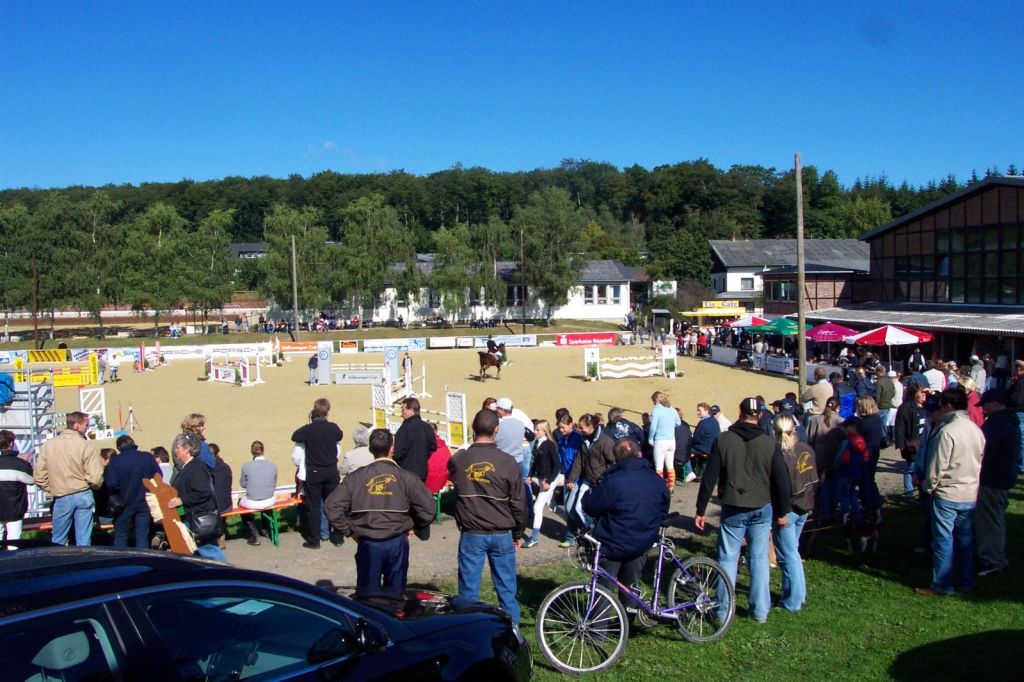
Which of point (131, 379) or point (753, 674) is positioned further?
point (131, 379)

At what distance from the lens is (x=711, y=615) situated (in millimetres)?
5809

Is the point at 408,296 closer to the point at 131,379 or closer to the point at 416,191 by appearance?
the point at 131,379

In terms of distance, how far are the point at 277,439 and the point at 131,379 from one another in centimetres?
1798

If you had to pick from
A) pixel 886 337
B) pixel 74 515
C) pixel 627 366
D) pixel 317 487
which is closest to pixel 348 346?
pixel 627 366

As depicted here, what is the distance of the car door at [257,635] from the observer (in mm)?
2906

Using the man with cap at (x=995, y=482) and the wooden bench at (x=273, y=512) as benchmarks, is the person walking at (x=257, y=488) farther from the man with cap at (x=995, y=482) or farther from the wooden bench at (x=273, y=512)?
the man with cap at (x=995, y=482)

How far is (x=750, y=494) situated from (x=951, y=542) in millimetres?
1944

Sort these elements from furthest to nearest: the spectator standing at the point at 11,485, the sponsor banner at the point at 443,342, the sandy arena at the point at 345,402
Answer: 1. the sponsor banner at the point at 443,342
2. the sandy arena at the point at 345,402
3. the spectator standing at the point at 11,485

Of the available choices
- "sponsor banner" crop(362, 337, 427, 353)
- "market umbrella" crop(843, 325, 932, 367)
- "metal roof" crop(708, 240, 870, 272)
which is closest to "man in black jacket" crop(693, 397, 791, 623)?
"market umbrella" crop(843, 325, 932, 367)

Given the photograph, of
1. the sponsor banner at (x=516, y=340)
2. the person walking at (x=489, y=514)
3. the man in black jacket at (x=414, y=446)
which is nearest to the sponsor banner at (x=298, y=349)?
the sponsor banner at (x=516, y=340)

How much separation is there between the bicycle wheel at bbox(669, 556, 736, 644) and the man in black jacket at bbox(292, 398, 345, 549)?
4.24 meters

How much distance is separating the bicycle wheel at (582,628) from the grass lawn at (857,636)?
13 cm

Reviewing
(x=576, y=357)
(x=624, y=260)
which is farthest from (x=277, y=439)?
(x=624, y=260)

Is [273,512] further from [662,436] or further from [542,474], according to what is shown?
[662,436]
